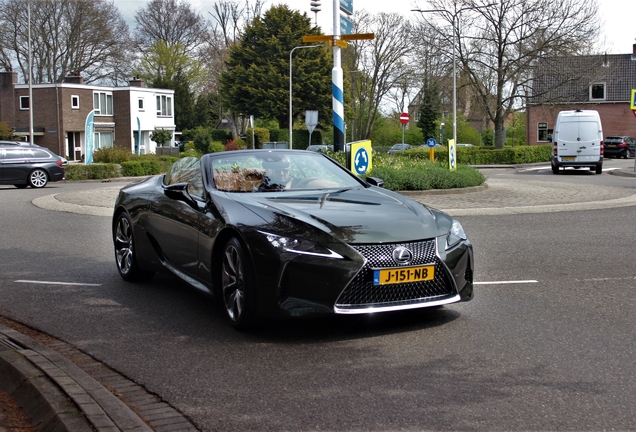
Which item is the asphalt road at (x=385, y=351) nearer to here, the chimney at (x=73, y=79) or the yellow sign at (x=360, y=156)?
the yellow sign at (x=360, y=156)

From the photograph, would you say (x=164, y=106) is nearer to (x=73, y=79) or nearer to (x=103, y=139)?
(x=103, y=139)

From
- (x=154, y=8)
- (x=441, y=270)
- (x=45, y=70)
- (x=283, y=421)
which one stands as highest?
(x=154, y=8)

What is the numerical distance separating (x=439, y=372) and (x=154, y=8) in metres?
80.8

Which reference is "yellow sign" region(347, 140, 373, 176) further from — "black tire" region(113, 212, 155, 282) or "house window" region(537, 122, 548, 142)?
"house window" region(537, 122, 548, 142)

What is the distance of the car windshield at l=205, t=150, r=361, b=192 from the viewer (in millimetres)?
7078

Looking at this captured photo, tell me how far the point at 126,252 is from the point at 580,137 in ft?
88.8

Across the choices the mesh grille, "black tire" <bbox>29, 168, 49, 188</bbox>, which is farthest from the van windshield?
the mesh grille

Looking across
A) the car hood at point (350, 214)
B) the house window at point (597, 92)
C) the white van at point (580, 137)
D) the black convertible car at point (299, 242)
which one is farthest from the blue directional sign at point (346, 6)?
the house window at point (597, 92)

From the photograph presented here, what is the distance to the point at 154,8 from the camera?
3184 inches

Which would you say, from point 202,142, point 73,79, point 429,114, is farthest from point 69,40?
point 429,114

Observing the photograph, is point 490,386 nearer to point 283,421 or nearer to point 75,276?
point 283,421

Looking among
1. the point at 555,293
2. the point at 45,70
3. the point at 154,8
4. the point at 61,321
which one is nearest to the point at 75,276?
the point at 61,321

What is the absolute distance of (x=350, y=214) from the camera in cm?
613

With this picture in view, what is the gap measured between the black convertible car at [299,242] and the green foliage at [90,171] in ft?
89.7
